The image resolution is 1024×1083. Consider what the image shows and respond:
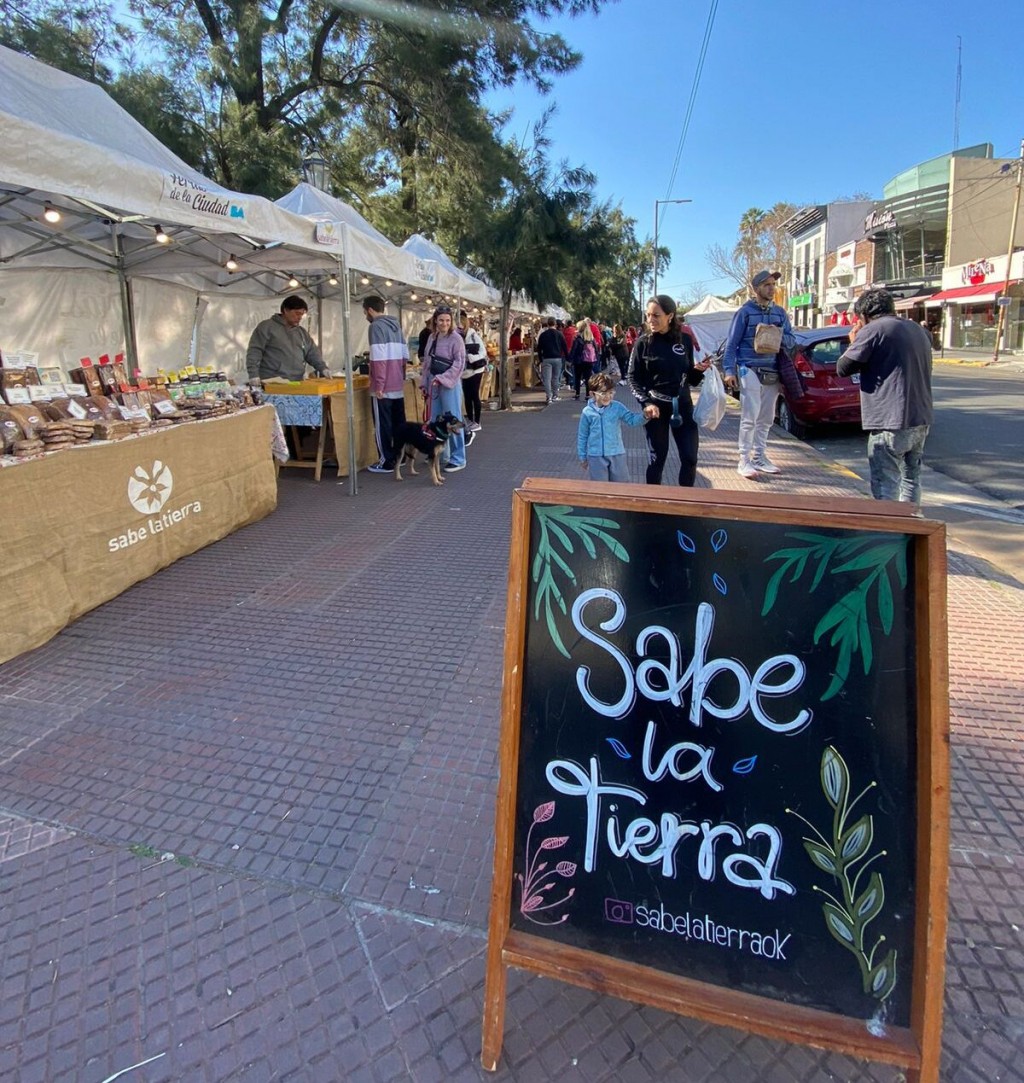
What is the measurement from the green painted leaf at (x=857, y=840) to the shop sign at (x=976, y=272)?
42.3m

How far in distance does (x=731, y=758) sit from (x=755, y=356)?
20.2ft

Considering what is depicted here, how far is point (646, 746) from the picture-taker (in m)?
1.68

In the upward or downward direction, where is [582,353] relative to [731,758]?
upward

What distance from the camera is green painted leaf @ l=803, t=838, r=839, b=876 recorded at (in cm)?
156

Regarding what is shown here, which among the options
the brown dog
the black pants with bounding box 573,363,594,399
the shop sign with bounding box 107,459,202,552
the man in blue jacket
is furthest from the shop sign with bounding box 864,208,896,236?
the shop sign with bounding box 107,459,202,552

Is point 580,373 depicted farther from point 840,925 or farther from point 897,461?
point 840,925

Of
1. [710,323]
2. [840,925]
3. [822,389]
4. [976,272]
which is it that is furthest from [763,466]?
[976,272]

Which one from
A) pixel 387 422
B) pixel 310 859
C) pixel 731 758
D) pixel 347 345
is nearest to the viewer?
pixel 731 758

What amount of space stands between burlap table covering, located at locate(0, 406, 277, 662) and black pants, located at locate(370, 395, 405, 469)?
246 cm

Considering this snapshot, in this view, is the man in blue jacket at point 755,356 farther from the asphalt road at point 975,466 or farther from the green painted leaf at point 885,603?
the green painted leaf at point 885,603

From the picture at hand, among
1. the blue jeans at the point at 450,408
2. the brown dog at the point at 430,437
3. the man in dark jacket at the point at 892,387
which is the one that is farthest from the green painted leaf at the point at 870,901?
the blue jeans at the point at 450,408

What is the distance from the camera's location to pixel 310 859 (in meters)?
2.45

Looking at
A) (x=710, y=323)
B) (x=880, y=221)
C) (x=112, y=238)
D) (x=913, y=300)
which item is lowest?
(x=112, y=238)

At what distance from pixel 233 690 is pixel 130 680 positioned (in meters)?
0.59
